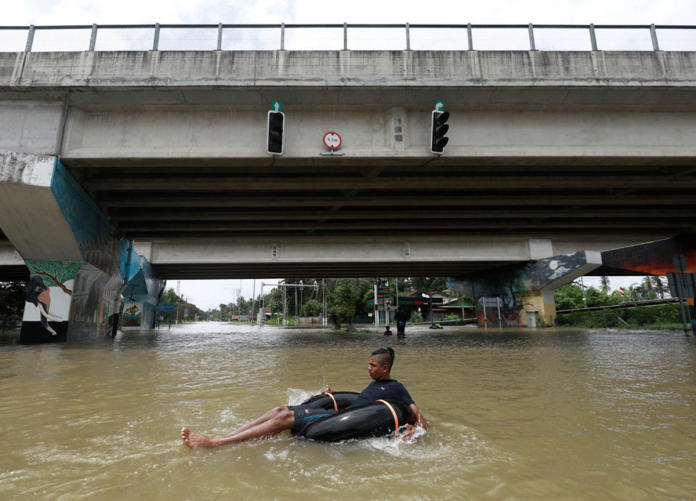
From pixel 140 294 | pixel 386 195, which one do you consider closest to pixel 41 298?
pixel 386 195

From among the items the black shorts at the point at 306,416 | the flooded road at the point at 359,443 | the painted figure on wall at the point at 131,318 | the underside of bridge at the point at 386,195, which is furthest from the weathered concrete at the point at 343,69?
the painted figure on wall at the point at 131,318

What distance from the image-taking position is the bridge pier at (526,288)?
2414 cm

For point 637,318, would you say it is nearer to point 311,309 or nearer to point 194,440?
point 194,440

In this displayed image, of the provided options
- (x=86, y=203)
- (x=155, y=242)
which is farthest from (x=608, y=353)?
(x=155, y=242)

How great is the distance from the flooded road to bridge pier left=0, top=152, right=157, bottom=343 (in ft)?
21.6

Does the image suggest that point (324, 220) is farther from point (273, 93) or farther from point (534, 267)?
point (534, 267)

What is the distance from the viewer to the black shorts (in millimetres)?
3820

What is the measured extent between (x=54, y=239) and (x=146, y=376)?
9100 millimetres

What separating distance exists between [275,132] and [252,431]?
909 centimetres

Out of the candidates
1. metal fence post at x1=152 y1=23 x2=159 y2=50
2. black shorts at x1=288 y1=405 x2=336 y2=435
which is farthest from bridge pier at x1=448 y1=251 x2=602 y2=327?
black shorts at x1=288 y1=405 x2=336 y2=435

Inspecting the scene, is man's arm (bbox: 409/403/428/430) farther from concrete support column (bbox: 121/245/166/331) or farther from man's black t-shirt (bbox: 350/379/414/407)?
concrete support column (bbox: 121/245/166/331)

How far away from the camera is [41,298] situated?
13984mm

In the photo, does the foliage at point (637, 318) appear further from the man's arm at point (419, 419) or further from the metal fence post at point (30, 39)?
the metal fence post at point (30, 39)

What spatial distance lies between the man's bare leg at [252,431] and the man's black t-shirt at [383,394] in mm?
723
